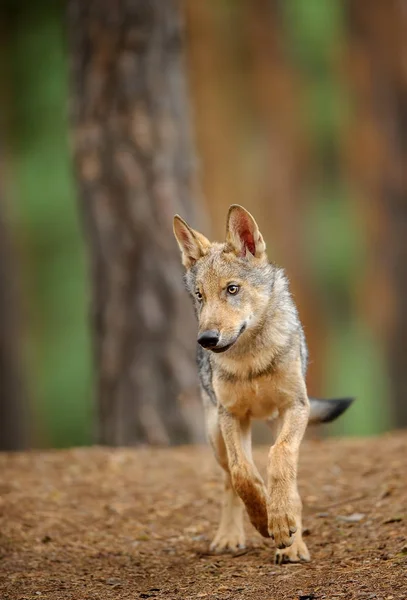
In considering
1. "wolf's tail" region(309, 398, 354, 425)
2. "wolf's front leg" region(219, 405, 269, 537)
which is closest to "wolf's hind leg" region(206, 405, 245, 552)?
"wolf's front leg" region(219, 405, 269, 537)

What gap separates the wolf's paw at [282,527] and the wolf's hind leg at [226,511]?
979 mm

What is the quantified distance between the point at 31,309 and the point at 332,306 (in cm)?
874

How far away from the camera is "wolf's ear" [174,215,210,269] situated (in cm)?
704

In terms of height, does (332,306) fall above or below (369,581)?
above

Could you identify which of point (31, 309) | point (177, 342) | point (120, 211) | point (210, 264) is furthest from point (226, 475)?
point (31, 309)

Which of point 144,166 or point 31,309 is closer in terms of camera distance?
point 144,166

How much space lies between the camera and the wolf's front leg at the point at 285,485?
236 inches

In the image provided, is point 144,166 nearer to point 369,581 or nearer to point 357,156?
point 369,581

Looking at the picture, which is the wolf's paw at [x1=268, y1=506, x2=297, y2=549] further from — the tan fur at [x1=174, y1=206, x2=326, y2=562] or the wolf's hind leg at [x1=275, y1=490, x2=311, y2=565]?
the wolf's hind leg at [x1=275, y1=490, x2=311, y2=565]

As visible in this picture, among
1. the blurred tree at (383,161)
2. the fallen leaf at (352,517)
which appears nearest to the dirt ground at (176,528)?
the fallen leaf at (352,517)

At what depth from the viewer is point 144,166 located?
39.5 feet

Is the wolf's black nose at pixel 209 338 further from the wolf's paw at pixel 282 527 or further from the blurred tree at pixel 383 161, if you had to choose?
the blurred tree at pixel 383 161

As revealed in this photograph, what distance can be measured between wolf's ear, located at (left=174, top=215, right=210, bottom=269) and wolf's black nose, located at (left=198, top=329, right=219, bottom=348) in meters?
1.07

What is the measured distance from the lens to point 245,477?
6.28m
